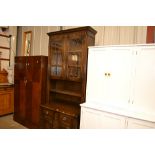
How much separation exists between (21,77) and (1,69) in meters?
1.36

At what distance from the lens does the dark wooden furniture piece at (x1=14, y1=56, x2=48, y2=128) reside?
292 cm

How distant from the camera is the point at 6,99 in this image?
12.8ft

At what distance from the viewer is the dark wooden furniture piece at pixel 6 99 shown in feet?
12.4

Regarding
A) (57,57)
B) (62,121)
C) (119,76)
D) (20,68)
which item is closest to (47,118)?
(62,121)

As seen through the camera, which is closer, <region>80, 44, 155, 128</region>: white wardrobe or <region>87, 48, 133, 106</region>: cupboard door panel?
<region>80, 44, 155, 128</region>: white wardrobe

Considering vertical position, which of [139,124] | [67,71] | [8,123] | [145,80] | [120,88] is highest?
[67,71]

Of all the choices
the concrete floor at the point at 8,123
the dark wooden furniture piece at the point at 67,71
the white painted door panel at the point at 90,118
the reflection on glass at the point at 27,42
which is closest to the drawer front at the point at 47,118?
the dark wooden furniture piece at the point at 67,71

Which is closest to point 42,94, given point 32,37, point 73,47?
point 73,47

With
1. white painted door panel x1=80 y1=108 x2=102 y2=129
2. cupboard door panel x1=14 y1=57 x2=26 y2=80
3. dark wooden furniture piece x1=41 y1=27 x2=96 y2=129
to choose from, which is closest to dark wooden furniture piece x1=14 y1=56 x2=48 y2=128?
cupboard door panel x1=14 y1=57 x2=26 y2=80

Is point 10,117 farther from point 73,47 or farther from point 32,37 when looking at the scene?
point 73,47

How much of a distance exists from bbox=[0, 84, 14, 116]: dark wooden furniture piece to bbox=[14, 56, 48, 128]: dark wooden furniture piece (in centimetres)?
54

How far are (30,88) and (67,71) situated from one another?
1.08 meters

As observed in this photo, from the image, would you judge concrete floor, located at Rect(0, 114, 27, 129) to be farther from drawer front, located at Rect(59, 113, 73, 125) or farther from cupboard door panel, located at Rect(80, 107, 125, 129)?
cupboard door panel, located at Rect(80, 107, 125, 129)

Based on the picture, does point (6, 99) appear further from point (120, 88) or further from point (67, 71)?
point (120, 88)
